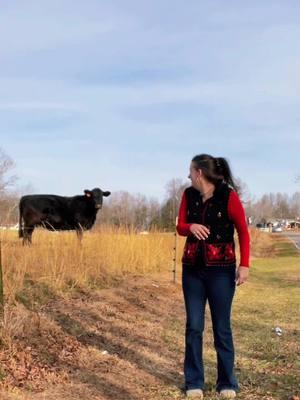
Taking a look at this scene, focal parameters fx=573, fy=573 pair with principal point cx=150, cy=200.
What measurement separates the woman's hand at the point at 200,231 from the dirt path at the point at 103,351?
51.7 inches

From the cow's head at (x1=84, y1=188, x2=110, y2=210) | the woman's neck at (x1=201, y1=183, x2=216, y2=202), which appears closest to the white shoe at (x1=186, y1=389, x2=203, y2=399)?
the woman's neck at (x1=201, y1=183, x2=216, y2=202)

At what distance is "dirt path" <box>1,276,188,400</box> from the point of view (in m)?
4.69

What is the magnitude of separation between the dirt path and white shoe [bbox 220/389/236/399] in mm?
361

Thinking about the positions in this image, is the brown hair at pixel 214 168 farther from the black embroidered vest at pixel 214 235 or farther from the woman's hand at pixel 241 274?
the woman's hand at pixel 241 274

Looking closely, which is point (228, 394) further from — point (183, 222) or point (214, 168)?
point (214, 168)

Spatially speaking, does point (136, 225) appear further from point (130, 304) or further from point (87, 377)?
point (87, 377)

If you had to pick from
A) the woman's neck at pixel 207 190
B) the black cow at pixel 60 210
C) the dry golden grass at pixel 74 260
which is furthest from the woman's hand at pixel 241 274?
the black cow at pixel 60 210

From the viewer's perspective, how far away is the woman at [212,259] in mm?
4547

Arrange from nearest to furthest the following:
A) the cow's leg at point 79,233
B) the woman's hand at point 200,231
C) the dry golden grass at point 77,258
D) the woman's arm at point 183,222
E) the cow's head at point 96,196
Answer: the woman's hand at point 200,231
the woman's arm at point 183,222
the dry golden grass at point 77,258
the cow's leg at point 79,233
the cow's head at point 96,196

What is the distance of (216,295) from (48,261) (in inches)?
Result: 206

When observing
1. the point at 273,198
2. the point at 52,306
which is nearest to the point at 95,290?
the point at 52,306

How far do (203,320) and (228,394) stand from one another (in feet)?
2.01

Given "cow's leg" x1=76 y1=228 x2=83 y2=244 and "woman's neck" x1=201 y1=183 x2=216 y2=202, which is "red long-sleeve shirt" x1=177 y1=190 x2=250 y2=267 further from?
"cow's leg" x1=76 y1=228 x2=83 y2=244

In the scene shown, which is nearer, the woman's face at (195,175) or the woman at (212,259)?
the woman at (212,259)
